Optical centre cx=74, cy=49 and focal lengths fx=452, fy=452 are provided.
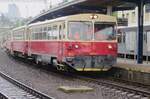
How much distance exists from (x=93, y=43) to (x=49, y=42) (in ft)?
10.6

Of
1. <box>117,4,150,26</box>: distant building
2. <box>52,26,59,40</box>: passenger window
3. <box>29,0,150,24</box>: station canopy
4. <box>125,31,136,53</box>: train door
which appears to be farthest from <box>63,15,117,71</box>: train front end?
<box>117,4,150,26</box>: distant building

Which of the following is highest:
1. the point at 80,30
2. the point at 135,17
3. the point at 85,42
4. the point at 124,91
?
the point at 135,17

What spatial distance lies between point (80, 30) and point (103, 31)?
1.11m

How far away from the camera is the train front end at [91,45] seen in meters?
20.1

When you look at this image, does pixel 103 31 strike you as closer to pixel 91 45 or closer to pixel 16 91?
pixel 91 45

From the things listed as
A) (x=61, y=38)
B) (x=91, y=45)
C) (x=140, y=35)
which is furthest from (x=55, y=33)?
(x=140, y=35)

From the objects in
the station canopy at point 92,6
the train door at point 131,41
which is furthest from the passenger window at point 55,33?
the train door at point 131,41

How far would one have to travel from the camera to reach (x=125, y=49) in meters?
38.3

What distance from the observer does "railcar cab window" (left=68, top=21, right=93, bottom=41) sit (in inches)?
790

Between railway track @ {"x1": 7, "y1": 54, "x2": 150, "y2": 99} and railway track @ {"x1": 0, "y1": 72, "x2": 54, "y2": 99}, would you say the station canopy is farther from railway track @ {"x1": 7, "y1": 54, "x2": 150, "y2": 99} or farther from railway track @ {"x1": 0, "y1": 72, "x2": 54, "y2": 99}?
railway track @ {"x1": 0, "y1": 72, "x2": 54, "y2": 99}

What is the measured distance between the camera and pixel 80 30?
20.3 m

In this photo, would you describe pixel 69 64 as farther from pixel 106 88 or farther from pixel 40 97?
pixel 40 97

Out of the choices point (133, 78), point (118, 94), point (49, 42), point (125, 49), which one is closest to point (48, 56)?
point (49, 42)

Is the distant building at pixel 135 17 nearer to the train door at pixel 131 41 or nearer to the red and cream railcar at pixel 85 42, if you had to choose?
the train door at pixel 131 41
